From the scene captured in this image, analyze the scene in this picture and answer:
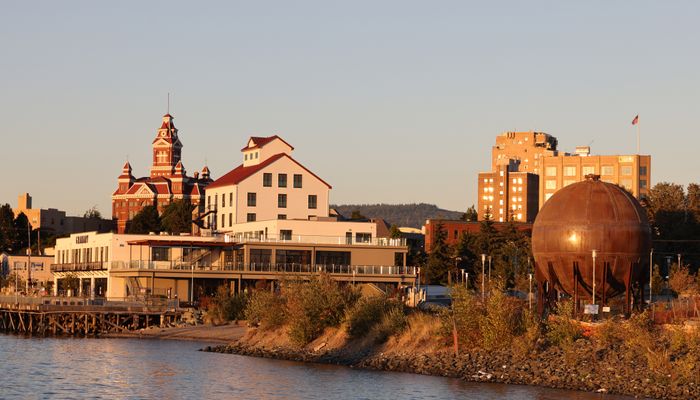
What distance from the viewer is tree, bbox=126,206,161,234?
189875 millimetres

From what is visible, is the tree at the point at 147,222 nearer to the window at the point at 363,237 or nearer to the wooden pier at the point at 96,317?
the window at the point at 363,237

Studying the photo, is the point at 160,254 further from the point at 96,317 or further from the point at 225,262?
the point at 96,317

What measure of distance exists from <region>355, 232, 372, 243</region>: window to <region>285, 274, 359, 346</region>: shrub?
129 ft

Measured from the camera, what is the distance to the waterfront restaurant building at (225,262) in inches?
4171

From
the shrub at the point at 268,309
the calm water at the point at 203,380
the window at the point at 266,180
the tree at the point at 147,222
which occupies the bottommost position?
the calm water at the point at 203,380

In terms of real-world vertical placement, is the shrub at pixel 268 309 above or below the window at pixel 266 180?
below

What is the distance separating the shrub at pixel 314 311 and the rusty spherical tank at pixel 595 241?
42.5ft

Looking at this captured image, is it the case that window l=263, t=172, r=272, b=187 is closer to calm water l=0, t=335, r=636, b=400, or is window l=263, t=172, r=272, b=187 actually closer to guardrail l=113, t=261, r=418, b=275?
guardrail l=113, t=261, r=418, b=275

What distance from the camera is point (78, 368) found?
6444 centimetres

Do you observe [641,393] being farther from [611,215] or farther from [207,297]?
[207,297]

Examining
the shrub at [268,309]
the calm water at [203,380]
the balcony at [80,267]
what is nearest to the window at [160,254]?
the balcony at [80,267]

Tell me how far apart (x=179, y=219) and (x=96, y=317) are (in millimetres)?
76743

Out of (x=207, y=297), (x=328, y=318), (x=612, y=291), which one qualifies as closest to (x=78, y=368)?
(x=328, y=318)

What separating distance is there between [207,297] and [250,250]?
7.65 meters
